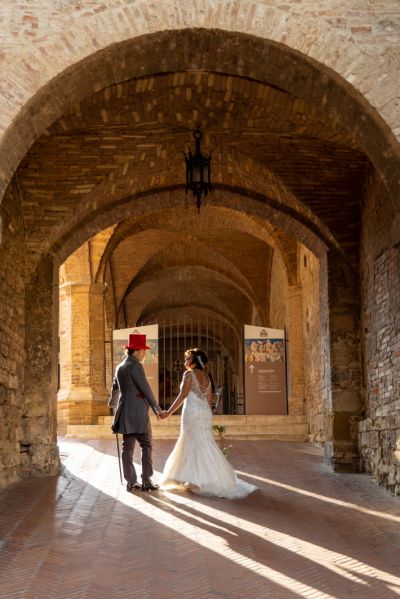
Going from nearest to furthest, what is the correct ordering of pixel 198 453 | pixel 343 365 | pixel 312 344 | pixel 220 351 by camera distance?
pixel 198 453 < pixel 343 365 < pixel 312 344 < pixel 220 351

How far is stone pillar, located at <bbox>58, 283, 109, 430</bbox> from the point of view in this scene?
1639 cm

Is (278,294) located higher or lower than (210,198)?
lower

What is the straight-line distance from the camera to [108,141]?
952 centimetres

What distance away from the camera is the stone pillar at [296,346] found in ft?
52.6

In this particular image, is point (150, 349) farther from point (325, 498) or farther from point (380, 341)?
point (325, 498)

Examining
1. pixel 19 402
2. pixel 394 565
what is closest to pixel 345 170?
pixel 19 402

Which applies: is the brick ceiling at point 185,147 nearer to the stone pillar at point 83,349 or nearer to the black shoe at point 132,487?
the black shoe at point 132,487

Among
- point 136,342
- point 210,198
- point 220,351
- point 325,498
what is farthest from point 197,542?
point 220,351

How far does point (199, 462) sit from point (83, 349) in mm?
8887

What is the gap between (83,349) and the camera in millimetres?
16438

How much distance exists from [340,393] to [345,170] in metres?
2.91

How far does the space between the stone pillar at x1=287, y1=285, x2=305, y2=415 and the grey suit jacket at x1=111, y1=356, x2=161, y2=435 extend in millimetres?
8254

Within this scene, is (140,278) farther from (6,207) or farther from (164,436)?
(6,207)

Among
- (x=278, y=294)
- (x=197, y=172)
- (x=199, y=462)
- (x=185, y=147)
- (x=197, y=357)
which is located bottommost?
(x=199, y=462)
